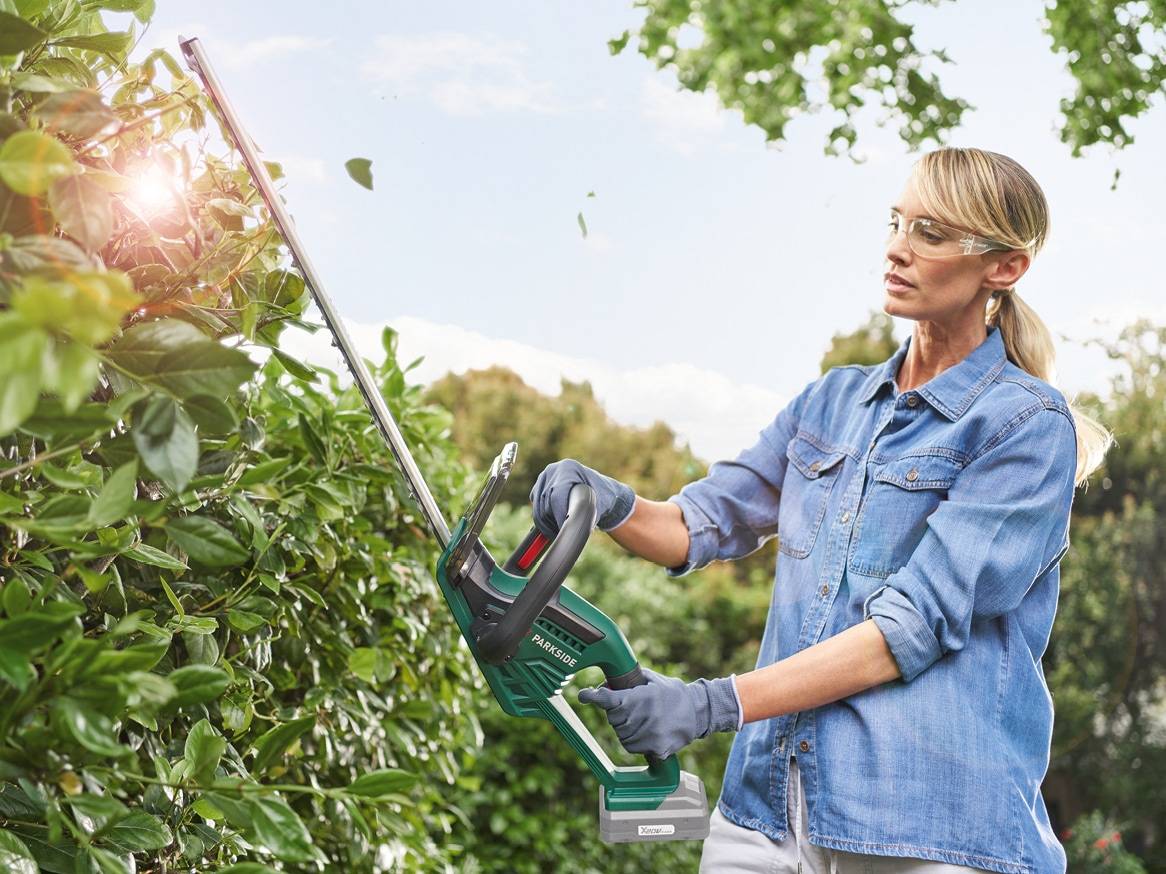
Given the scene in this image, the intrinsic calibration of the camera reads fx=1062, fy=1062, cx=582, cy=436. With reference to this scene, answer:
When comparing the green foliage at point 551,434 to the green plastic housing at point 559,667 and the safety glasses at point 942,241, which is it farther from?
the green plastic housing at point 559,667

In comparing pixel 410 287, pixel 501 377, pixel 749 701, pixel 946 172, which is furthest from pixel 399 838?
pixel 501 377

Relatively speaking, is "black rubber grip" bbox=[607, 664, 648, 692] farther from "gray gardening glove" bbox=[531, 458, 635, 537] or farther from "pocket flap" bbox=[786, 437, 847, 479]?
"pocket flap" bbox=[786, 437, 847, 479]

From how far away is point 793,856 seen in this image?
1587 mm

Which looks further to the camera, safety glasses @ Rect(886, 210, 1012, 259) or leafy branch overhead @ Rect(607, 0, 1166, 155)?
leafy branch overhead @ Rect(607, 0, 1166, 155)

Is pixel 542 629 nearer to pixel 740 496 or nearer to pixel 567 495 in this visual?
pixel 567 495

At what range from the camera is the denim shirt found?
146cm

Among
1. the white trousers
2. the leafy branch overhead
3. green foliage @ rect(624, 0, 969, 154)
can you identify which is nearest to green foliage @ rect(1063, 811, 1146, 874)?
the leafy branch overhead

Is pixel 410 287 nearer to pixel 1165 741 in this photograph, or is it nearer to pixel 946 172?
pixel 946 172

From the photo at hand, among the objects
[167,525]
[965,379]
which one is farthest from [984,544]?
[167,525]

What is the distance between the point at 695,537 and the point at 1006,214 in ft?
2.38

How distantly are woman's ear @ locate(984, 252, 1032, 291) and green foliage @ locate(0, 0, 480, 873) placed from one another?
104cm

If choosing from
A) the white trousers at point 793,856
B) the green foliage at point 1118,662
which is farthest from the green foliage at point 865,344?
the white trousers at point 793,856

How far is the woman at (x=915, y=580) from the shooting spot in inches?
57.7

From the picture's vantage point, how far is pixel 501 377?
872 centimetres
